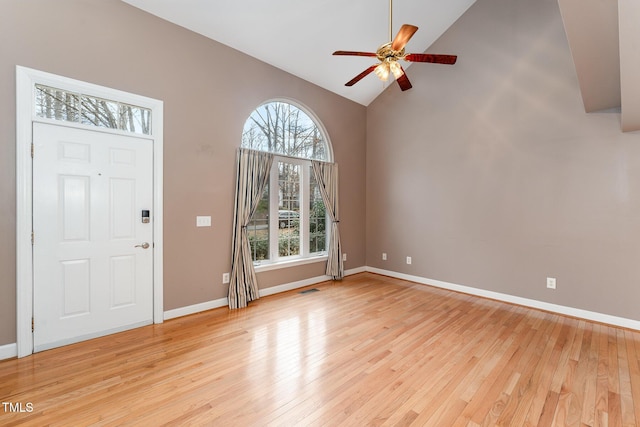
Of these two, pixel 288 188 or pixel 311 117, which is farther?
pixel 311 117

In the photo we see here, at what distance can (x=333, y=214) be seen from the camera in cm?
509

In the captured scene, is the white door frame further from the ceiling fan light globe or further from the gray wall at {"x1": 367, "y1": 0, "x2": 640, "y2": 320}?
the gray wall at {"x1": 367, "y1": 0, "x2": 640, "y2": 320}

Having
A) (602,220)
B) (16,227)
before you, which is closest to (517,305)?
(602,220)

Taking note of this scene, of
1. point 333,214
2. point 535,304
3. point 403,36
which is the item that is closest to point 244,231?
point 333,214

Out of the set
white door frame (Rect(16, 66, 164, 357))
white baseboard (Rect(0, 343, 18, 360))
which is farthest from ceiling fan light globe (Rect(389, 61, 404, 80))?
white baseboard (Rect(0, 343, 18, 360))

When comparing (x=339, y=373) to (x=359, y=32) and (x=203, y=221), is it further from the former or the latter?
(x=359, y=32)

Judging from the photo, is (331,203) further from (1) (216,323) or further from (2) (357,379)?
(2) (357,379)

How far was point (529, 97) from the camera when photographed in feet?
12.5

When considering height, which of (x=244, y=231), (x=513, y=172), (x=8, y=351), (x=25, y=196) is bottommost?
(x=8, y=351)

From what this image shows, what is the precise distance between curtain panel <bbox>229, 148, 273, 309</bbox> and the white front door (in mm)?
982

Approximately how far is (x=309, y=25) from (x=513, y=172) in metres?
3.46

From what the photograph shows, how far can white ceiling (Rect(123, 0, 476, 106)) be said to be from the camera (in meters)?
3.28

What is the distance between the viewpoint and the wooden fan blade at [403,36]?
2.32m

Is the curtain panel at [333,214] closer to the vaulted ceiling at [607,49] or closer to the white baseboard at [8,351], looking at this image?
the vaulted ceiling at [607,49]
